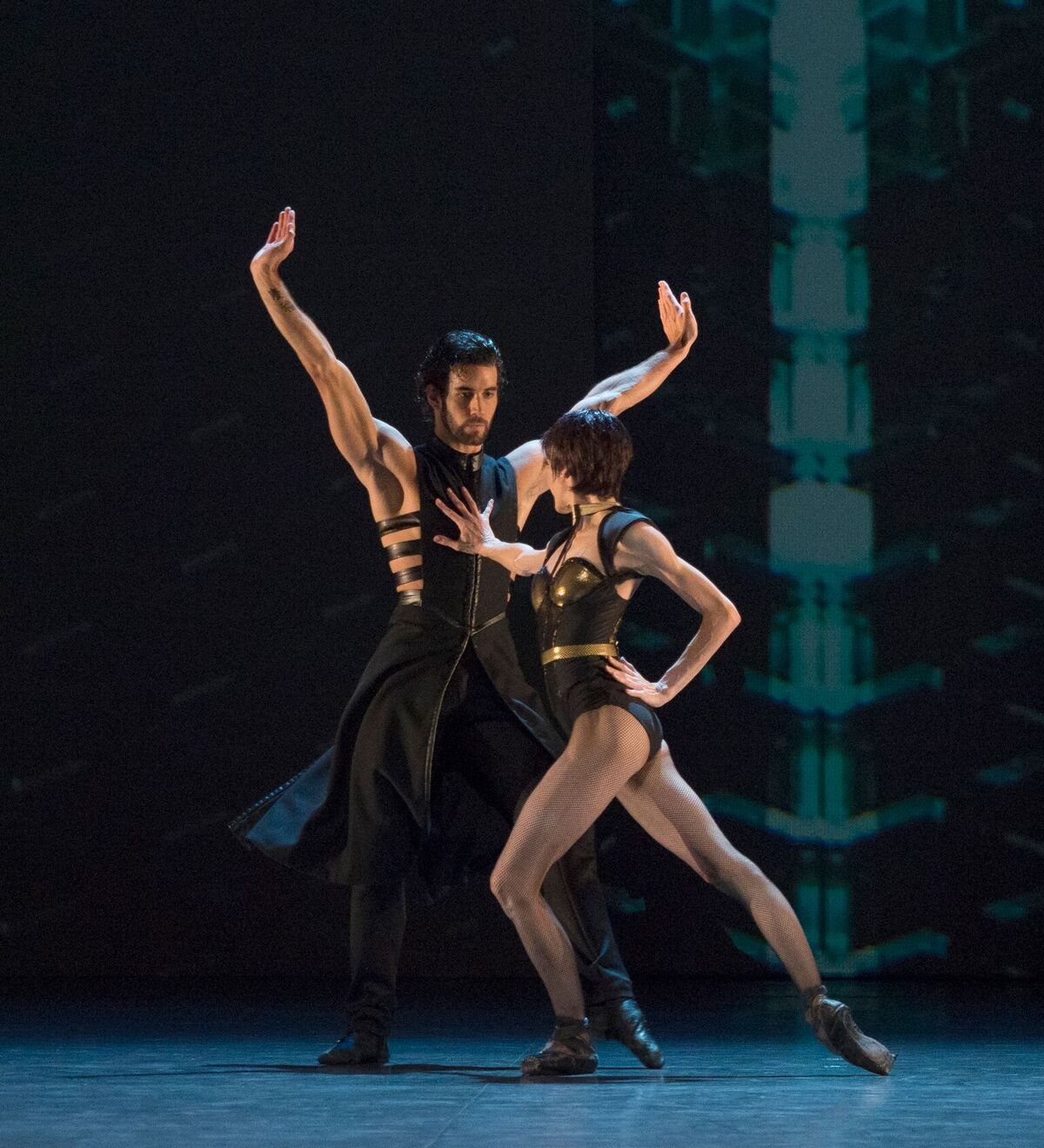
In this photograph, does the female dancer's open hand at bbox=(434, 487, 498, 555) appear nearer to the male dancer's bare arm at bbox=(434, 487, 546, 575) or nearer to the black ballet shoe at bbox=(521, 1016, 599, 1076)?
the male dancer's bare arm at bbox=(434, 487, 546, 575)

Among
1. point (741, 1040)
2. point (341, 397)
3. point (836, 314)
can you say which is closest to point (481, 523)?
point (341, 397)

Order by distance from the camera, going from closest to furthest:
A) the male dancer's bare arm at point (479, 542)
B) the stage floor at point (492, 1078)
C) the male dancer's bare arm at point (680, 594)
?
the stage floor at point (492, 1078) → the male dancer's bare arm at point (680, 594) → the male dancer's bare arm at point (479, 542)

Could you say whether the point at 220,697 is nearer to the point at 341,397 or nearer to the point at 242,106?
the point at 242,106

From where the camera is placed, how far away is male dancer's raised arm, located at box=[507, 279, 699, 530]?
3928mm

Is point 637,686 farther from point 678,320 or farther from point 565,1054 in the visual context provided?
point 678,320

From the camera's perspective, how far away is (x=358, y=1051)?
356 centimetres

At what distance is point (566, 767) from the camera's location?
3352 mm

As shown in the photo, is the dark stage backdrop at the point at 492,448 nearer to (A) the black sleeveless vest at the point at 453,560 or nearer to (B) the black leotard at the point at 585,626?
(A) the black sleeveless vest at the point at 453,560

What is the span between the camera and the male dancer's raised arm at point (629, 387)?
3.93 metres

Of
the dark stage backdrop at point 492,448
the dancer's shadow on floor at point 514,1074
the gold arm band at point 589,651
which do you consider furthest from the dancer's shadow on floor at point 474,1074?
A: the dark stage backdrop at point 492,448

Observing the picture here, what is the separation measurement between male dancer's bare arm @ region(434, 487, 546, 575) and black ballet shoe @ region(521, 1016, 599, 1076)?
888 millimetres

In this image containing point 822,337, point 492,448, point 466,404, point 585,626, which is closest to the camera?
point 585,626

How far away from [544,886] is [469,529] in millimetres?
756

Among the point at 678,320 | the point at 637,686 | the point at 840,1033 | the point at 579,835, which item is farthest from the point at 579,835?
the point at 678,320
